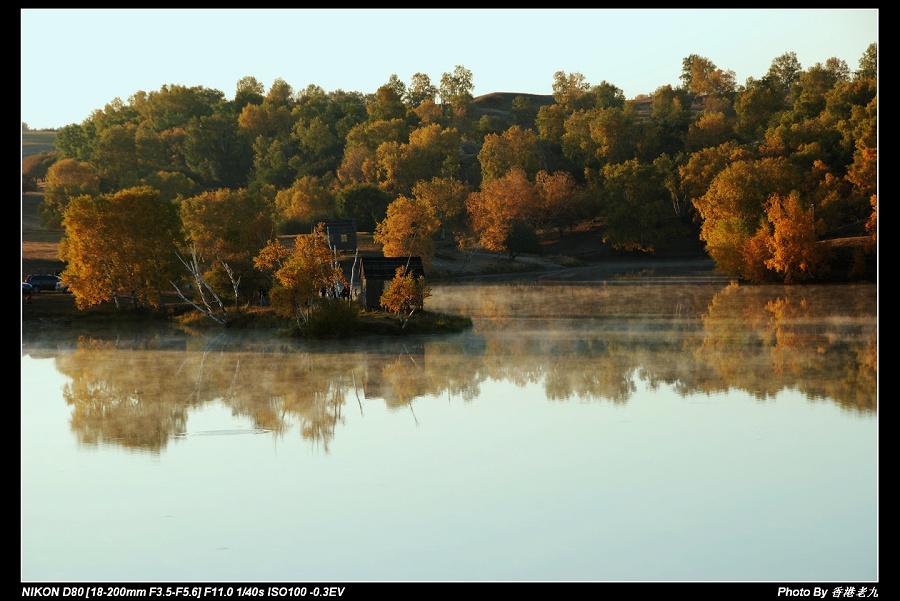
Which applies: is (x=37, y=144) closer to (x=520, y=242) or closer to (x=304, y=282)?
(x=520, y=242)

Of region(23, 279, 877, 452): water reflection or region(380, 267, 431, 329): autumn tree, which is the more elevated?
region(380, 267, 431, 329): autumn tree

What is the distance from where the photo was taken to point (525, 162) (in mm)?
112875

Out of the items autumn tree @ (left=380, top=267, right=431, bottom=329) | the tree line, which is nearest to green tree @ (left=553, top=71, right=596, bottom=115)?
the tree line

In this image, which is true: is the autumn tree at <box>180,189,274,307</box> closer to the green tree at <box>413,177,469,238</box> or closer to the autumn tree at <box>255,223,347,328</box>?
the autumn tree at <box>255,223,347,328</box>

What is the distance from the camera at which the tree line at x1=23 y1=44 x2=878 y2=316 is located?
53.7 m

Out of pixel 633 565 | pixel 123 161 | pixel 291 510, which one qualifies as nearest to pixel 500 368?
pixel 291 510

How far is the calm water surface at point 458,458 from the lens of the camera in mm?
15852

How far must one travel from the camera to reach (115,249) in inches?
1957

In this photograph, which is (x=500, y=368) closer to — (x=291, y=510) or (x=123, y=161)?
(x=291, y=510)

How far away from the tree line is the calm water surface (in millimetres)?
11383

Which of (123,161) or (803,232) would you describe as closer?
(803,232)

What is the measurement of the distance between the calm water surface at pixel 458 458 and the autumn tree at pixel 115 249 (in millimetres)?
11075

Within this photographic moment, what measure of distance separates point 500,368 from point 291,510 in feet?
51.2

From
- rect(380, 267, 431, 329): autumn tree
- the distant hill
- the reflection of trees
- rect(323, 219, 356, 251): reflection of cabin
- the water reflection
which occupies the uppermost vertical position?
the distant hill
